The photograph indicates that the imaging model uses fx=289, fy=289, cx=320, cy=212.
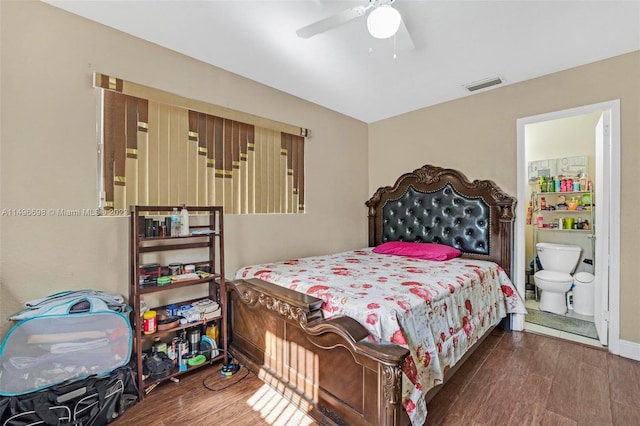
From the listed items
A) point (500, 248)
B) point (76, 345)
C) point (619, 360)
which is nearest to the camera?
point (76, 345)

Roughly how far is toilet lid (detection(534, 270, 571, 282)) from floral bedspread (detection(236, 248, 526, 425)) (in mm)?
867

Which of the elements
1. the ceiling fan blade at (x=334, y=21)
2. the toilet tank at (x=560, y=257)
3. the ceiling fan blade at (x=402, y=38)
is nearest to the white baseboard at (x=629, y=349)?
the toilet tank at (x=560, y=257)

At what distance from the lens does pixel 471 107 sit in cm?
320

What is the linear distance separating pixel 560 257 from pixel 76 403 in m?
4.70

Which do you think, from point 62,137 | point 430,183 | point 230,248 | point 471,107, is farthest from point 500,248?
point 62,137

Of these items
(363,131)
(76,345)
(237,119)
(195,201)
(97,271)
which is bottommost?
(76,345)

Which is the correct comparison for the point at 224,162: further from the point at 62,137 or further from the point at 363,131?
the point at 363,131

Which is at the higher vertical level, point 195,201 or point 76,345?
point 195,201

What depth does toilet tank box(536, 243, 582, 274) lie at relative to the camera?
3484 mm

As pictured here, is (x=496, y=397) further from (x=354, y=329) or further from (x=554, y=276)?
(x=554, y=276)

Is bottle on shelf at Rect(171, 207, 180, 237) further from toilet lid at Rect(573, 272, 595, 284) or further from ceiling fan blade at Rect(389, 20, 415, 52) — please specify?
toilet lid at Rect(573, 272, 595, 284)

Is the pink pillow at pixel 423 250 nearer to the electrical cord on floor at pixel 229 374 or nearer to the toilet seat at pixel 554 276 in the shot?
the toilet seat at pixel 554 276

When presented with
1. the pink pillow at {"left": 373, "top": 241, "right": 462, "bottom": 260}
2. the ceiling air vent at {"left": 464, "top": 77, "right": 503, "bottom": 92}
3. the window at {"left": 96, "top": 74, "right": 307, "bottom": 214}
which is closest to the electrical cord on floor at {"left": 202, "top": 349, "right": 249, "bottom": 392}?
the window at {"left": 96, "top": 74, "right": 307, "bottom": 214}

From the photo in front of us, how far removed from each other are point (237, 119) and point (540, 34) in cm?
246
